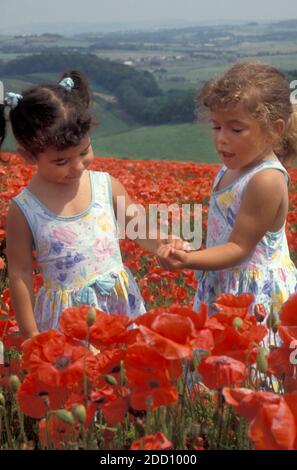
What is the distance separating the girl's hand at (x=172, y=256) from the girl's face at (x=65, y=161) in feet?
1.37

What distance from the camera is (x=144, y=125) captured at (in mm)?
34062

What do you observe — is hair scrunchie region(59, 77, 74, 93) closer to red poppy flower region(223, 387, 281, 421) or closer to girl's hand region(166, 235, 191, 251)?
girl's hand region(166, 235, 191, 251)

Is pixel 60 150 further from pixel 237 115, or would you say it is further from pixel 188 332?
pixel 188 332

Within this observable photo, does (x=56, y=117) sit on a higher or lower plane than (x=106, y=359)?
higher

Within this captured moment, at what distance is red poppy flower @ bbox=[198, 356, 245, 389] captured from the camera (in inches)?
66.2

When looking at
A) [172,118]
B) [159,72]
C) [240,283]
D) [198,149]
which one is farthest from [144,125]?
[240,283]

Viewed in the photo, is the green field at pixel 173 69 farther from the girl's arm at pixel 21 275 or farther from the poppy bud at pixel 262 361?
the poppy bud at pixel 262 361

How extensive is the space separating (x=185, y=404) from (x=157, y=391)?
0.42m

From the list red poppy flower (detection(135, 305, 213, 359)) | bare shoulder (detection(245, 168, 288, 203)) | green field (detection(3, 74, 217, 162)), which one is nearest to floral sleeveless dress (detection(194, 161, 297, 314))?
bare shoulder (detection(245, 168, 288, 203))

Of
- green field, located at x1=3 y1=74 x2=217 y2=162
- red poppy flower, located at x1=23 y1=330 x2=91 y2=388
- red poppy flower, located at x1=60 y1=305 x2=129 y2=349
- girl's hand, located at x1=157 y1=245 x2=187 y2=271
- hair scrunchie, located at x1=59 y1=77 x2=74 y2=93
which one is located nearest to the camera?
red poppy flower, located at x1=23 y1=330 x2=91 y2=388

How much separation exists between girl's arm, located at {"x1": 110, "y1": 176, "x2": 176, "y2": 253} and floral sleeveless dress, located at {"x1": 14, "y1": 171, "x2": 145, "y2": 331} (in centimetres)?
8

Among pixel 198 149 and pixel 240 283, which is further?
pixel 198 149

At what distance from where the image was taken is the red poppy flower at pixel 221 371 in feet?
5.52

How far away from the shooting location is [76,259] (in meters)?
3.03
